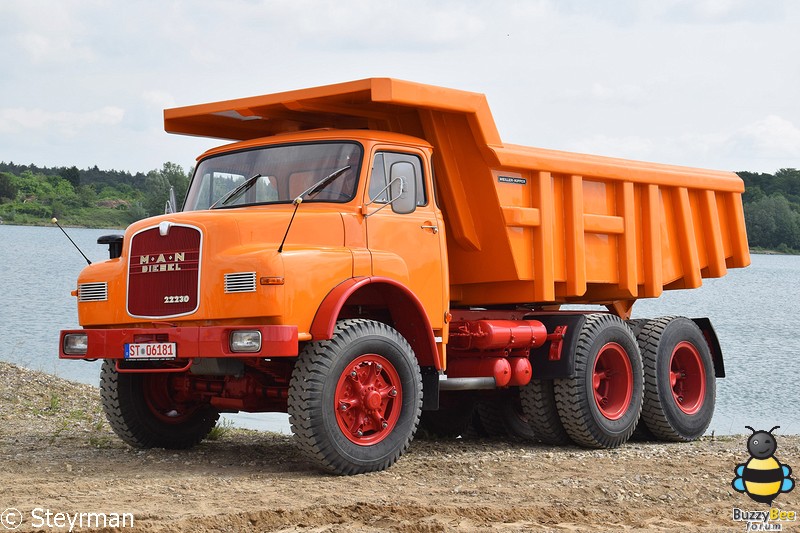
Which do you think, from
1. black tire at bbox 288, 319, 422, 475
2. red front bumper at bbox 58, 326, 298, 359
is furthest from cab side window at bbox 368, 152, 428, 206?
red front bumper at bbox 58, 326, 298, 359

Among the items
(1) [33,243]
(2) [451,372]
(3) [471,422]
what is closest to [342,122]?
(2) [451,372]

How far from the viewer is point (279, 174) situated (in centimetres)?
998

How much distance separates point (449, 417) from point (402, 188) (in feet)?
12.8

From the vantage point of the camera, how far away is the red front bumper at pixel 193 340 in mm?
8344

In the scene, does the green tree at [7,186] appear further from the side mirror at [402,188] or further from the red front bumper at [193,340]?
the side mirror at [402,188]

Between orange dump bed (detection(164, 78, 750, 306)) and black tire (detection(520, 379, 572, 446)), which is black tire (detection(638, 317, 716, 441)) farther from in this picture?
black tire (detection(520, 379, 572, 446))

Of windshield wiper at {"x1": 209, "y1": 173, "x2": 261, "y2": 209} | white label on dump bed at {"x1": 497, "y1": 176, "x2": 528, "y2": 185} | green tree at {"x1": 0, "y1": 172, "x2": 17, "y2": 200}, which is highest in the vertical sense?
green tree at {"x1": 0, "y1": 172, "x2": 17, "y2": 200}

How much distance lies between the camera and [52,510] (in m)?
7.04

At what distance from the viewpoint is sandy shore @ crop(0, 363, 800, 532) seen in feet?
23.2

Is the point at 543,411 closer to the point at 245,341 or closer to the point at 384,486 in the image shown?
the point at 384,486

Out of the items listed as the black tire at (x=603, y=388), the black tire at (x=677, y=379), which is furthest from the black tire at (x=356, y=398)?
the black tire at (x=677, y=379)

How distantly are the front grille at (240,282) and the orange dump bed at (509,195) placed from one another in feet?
6.86

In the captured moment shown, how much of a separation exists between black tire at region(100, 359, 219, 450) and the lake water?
487 centimetres

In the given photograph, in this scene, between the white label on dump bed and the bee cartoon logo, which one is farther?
the white label on dump bed
